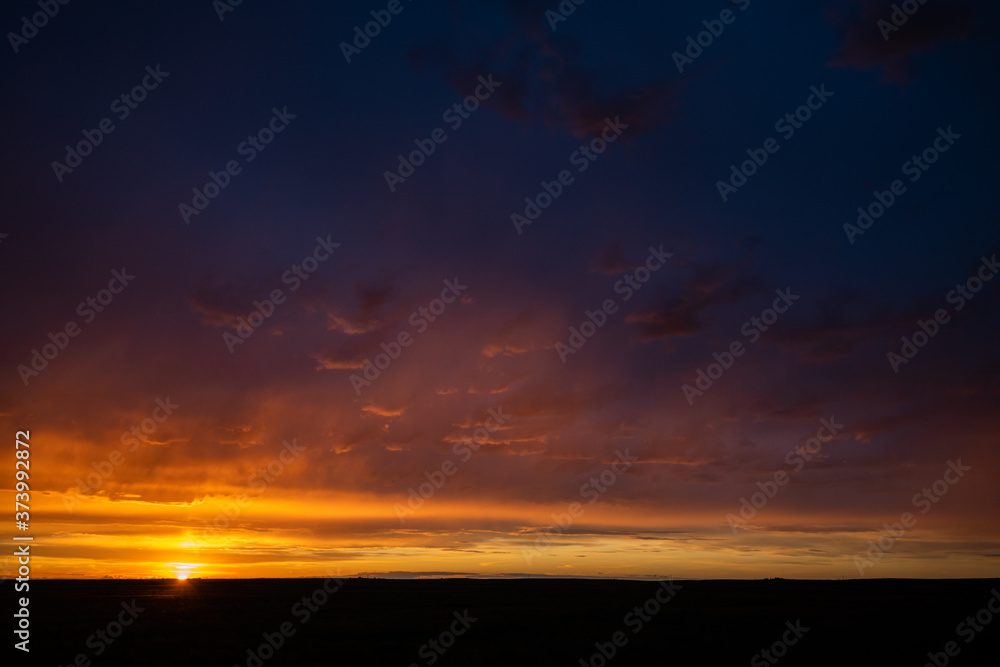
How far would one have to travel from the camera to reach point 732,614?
50281mm

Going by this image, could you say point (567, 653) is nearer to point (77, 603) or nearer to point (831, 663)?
point (831, 663)

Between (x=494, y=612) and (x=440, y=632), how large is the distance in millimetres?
14205

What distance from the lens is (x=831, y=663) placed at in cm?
3027

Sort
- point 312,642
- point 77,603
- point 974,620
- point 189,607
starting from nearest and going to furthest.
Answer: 1. point 312,642
2. point 974,620
3. point 189,607
4. point 77,603

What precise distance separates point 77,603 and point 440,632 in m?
41.6

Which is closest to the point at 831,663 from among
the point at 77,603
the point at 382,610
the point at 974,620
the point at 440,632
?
the point at 440,632

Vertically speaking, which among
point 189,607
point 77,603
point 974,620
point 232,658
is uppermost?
point 77,603

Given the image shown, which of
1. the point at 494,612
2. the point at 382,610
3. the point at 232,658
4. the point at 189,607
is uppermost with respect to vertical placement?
the point at 189,607

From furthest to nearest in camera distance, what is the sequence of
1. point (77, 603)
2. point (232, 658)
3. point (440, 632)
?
1. point (77, 603)
2. point (440, 632)
3. point (232, 658)

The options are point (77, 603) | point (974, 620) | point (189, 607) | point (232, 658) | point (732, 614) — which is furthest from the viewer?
point (77, 603)

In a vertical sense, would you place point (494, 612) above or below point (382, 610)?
below

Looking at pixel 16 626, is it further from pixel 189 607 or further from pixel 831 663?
pixel 831 663

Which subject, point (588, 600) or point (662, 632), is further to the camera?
point (588, 600)

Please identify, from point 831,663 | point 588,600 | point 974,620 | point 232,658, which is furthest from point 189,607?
point 974,620
